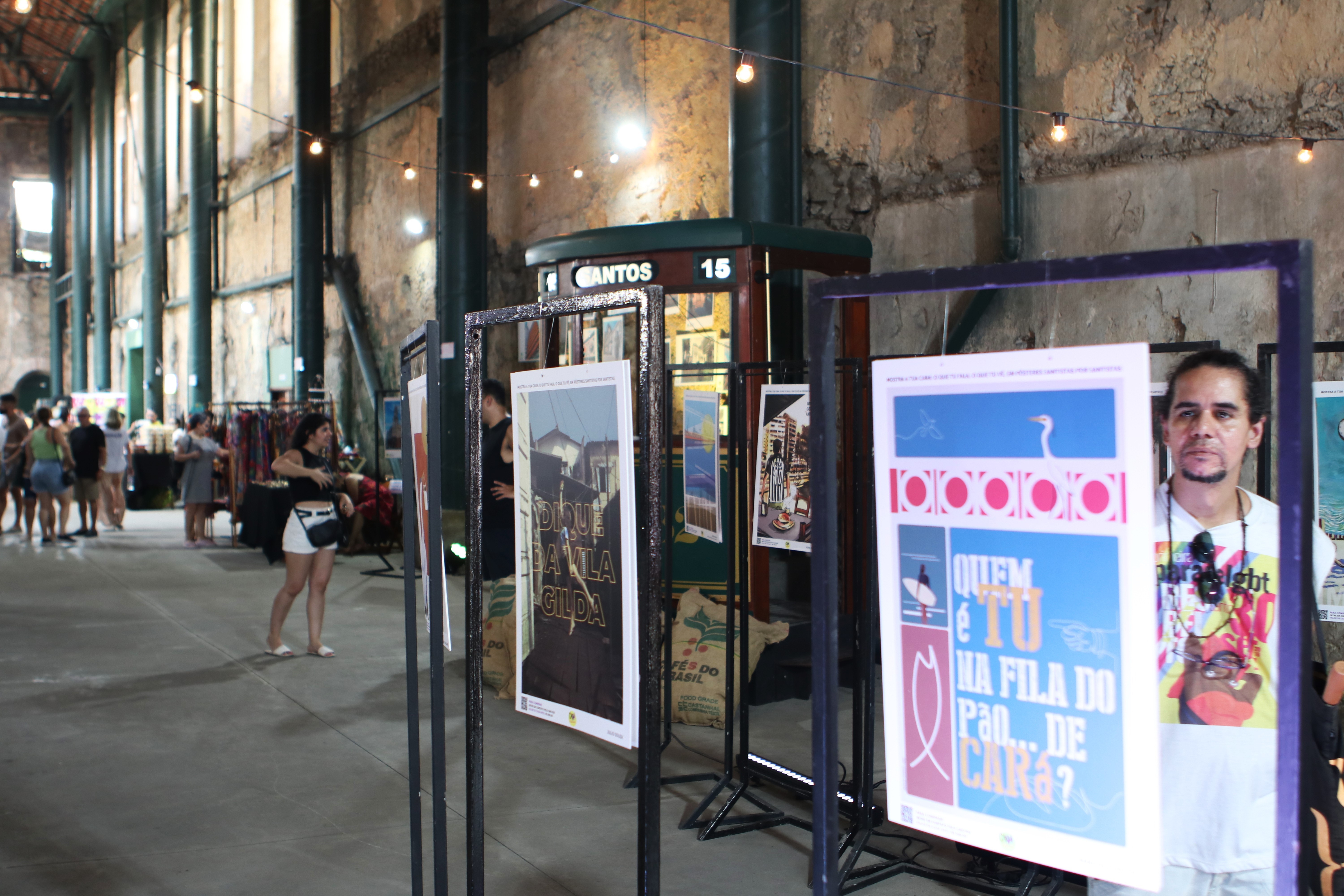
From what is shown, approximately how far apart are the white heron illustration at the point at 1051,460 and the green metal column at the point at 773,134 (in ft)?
21.2

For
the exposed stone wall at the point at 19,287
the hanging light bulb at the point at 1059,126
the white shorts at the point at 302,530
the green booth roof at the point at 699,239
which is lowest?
the white shorts at the point at 302,530

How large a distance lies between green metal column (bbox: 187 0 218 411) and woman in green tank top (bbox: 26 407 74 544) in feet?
28.4

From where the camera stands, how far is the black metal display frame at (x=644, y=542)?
2.34 m

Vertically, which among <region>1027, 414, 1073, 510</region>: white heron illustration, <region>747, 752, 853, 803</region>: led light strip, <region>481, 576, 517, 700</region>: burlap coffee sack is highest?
<region>1027, 414, 1073, 510</region>: white heron illustration

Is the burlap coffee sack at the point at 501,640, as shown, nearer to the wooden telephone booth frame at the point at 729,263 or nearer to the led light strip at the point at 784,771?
the wooden telephone booth frame at the point at 729,263

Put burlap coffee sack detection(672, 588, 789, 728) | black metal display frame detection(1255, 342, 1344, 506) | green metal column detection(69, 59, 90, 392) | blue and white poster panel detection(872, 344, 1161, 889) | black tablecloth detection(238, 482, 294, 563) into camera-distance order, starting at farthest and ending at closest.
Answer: green metal column detection(69, 59, 90, 392) → black tablecloth detection(238, 482, 294, 563) → burlap coffee sack detection(672, 588, 789, 728) → black metal display frame detection(1255, 342, 1344, 506) → blue and white poster panel detection(872, 344, 1161, 889)

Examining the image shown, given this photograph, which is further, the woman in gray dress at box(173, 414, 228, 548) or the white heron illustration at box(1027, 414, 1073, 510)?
the woman in gray dress at box(173, 414, 228, 548)

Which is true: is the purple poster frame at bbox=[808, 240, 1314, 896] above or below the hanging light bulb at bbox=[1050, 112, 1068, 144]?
below

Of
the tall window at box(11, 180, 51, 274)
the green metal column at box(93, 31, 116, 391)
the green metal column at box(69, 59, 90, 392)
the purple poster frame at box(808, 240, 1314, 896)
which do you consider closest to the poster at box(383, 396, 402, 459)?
the purple poster frame at box(808, 240, 1314, 896)

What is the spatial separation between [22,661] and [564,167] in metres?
6.82

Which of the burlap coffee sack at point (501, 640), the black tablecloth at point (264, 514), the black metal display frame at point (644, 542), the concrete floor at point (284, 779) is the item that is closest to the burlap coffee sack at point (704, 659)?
the concrete floor at point (284, 779)

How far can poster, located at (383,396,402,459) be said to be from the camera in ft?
38.6

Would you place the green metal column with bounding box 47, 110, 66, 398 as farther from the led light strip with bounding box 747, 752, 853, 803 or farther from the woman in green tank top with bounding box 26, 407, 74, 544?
the led light strip with bounding box 747, 752, 853, 803

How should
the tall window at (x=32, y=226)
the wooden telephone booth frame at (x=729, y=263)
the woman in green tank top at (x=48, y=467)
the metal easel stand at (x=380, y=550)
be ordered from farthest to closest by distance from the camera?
the tall window at (x=32, y=226) → the woman in green tank top at (x=48, y=467) → the metal easel stand at (x=380, y=550) → the wooden telephone booth frame at (x=729, y=263)
